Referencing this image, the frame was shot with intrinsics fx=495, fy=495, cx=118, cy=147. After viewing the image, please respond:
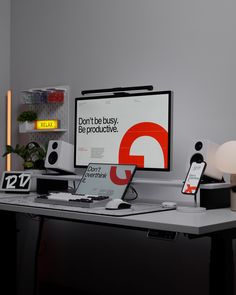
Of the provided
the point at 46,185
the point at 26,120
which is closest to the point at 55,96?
the point at 26,120

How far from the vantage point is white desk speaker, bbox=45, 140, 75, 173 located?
2.91 m

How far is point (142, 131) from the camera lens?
2.65m

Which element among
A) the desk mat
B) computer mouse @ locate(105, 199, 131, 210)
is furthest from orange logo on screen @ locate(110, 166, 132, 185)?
computer mouse @ locate(105, 199, 131, 210)

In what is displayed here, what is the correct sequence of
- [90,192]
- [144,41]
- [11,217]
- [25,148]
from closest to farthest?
[90,192] < [11,217] < [144,41] < [25,148]

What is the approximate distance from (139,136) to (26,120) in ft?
3.62

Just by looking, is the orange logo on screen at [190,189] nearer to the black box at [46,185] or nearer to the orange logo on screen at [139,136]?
the orange logo on screen at [139,136]

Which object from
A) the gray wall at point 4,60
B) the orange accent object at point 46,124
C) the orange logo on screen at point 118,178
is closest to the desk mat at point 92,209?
the orange logo on screen at point 118,178

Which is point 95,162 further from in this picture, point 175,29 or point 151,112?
point 175,29

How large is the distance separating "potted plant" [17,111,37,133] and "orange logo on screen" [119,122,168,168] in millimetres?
974

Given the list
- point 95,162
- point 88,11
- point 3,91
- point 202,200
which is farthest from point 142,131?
point 3,91

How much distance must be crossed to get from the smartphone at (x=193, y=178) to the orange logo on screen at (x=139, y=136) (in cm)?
30

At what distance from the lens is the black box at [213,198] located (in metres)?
2.26

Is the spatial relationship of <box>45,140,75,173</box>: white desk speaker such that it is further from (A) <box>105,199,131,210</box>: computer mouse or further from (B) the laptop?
(A) <box>105,199,131,210</box>: computer mouse

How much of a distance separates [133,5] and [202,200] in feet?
4.50
